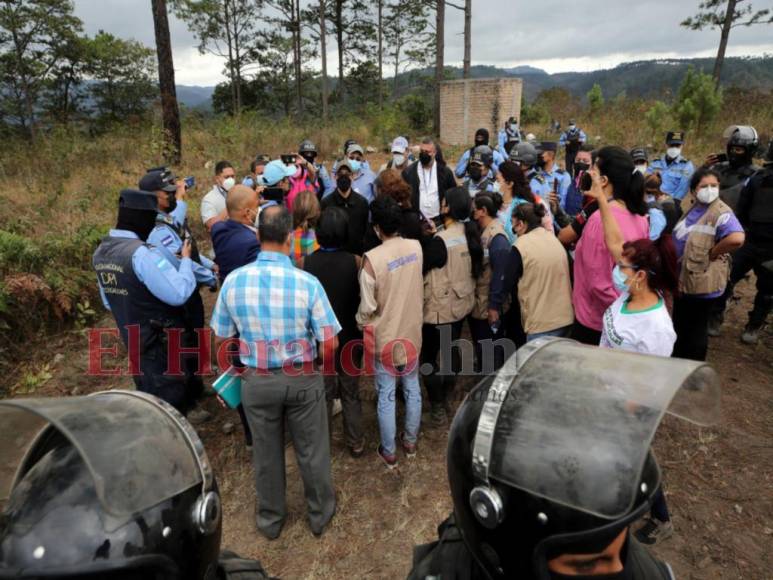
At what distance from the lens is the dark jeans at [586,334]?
319 cm

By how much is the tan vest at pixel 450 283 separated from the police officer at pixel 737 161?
300 cm

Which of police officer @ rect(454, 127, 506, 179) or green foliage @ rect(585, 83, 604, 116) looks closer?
police officer @ rect(454, 127, 506, 179)

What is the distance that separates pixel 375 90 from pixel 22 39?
1994 cm

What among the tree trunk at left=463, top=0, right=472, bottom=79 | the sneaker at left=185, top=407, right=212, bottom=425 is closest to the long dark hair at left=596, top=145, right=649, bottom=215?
the sneaker at left=185, top=407, right=212, bottom=425

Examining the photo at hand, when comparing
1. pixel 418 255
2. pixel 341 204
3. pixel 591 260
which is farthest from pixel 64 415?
pixel 341 204

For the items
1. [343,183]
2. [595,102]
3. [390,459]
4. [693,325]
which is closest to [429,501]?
[390,459]

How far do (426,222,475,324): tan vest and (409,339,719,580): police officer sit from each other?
83.0 inches

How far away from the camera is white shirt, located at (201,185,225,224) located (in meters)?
5.05

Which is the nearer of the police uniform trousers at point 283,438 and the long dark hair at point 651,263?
the long dark hair at point 651,263

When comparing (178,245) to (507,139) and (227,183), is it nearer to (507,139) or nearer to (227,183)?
(227,183)

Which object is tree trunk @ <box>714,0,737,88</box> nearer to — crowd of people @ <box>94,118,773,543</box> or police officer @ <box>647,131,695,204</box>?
police officer @ <box>647,131,695,204</box>

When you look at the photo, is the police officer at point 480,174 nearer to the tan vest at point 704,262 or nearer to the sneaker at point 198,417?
the tan vest at point 704,262

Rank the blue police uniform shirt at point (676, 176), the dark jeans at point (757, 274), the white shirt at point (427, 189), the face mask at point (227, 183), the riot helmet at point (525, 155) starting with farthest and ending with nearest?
the blue police uniform shirt at point (676, 176) → the white shirt at point (427, 189) → the riot helmet at point (525, 155) → the face mask at point (227, 183) → the dark jeans at point (757, 274)

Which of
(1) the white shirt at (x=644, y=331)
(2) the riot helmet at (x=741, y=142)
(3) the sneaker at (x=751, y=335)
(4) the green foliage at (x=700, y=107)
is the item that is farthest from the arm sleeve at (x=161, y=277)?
(4) the green foliage at (x=700, y=107)
